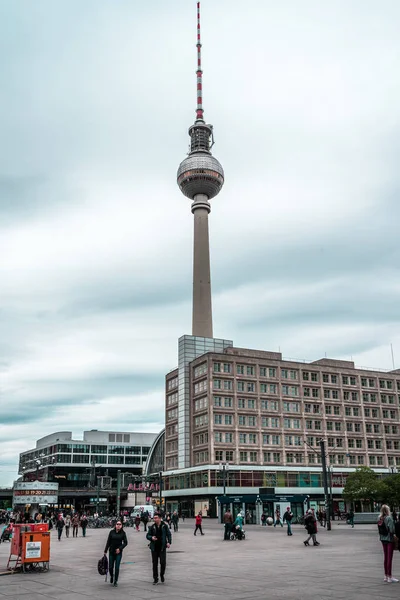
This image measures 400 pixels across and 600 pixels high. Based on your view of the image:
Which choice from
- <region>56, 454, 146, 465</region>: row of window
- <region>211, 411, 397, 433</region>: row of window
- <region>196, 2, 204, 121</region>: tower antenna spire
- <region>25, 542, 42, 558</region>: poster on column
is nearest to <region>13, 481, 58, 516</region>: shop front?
<region>56, 454, 146, 465</region>: row of window

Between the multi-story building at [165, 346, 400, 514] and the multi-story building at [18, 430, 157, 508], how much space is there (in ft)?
162

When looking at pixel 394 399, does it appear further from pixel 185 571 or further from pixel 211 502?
pixel 185 571

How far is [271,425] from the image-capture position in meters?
95.4

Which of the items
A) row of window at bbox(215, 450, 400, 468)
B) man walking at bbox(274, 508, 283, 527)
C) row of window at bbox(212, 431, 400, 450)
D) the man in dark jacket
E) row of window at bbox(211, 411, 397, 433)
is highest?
row of window at bbox(211, 411, 397, 433)

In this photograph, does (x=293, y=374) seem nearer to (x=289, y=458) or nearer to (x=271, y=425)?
(x=271, y=425)

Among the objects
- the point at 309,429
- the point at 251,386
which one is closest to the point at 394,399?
the point at 309,429

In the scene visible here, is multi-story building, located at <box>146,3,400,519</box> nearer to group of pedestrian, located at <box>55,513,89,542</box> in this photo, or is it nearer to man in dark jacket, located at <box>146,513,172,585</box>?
group of pedestrian, located at <box>55,513,89,542</box>

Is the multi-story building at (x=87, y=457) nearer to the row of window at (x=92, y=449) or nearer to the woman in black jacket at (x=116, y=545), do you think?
the row of window at (x=92, y=449)

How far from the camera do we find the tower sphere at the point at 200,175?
13450cm

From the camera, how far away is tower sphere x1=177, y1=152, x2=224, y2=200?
134m

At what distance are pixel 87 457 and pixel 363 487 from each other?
294ft

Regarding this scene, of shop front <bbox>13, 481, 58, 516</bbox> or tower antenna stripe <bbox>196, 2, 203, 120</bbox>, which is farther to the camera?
tower antenna stripe <bbox>196, 2, 203, 120</bbox>

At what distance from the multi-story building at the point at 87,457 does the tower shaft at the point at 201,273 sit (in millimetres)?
44890

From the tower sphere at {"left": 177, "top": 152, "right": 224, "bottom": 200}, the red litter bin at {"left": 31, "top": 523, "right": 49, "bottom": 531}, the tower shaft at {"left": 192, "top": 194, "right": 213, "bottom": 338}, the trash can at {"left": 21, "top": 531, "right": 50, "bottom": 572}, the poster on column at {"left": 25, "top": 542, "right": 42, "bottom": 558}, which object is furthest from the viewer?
the tower sphere at {"left": 177, "top": 152, "right": 224, "bottom": 200}
